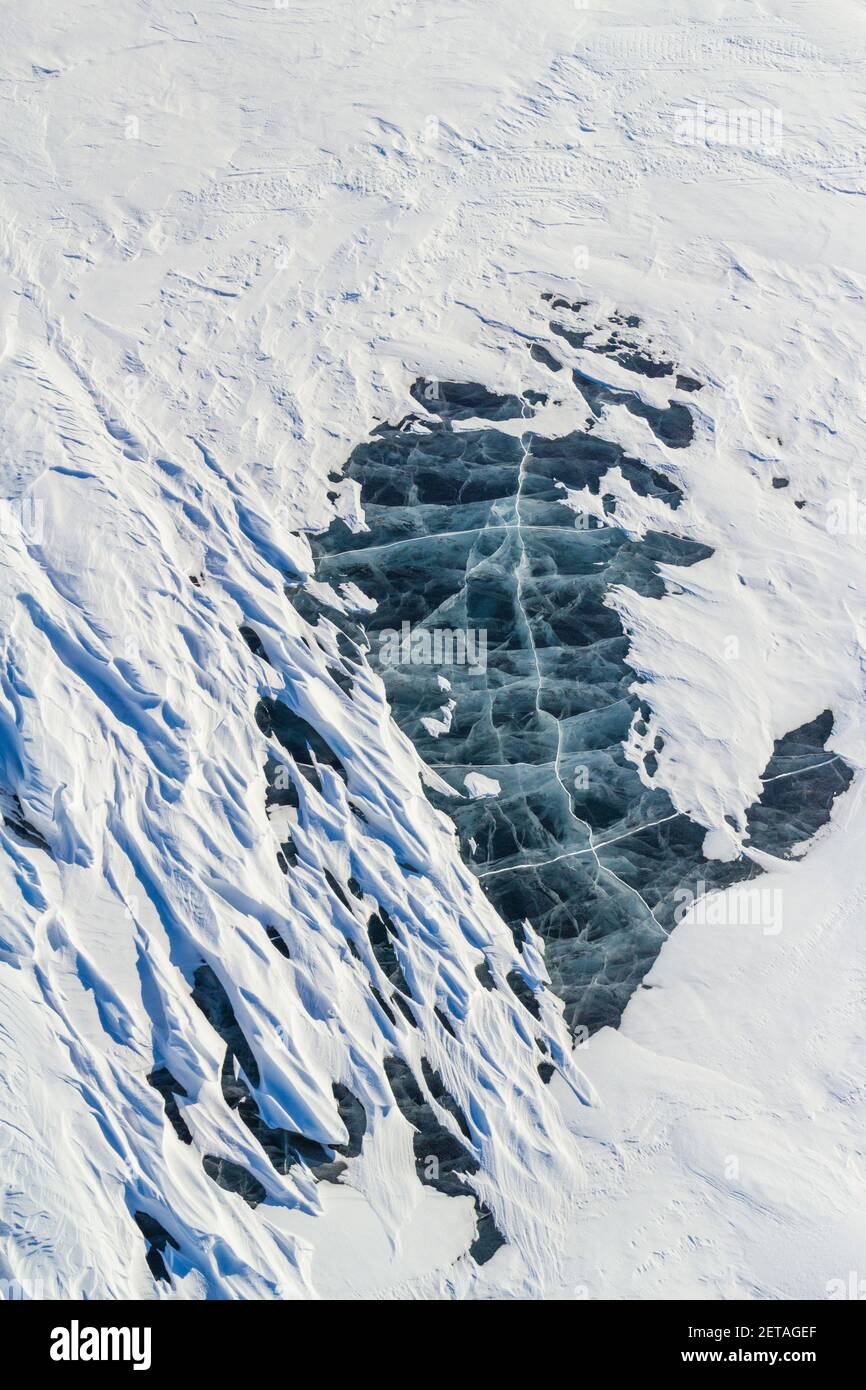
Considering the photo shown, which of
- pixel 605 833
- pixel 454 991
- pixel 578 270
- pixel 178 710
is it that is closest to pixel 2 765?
pixel 178 710

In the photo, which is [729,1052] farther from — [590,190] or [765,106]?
[765,106]

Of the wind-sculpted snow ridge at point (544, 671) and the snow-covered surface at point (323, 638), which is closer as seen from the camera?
the snow-covered surface at point (323, 638)

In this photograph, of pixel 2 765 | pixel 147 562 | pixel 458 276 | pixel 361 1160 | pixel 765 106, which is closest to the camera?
pixel 361 1160

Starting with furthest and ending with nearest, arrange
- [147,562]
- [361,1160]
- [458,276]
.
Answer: [458,276] → [147,562] → [361,1160]
